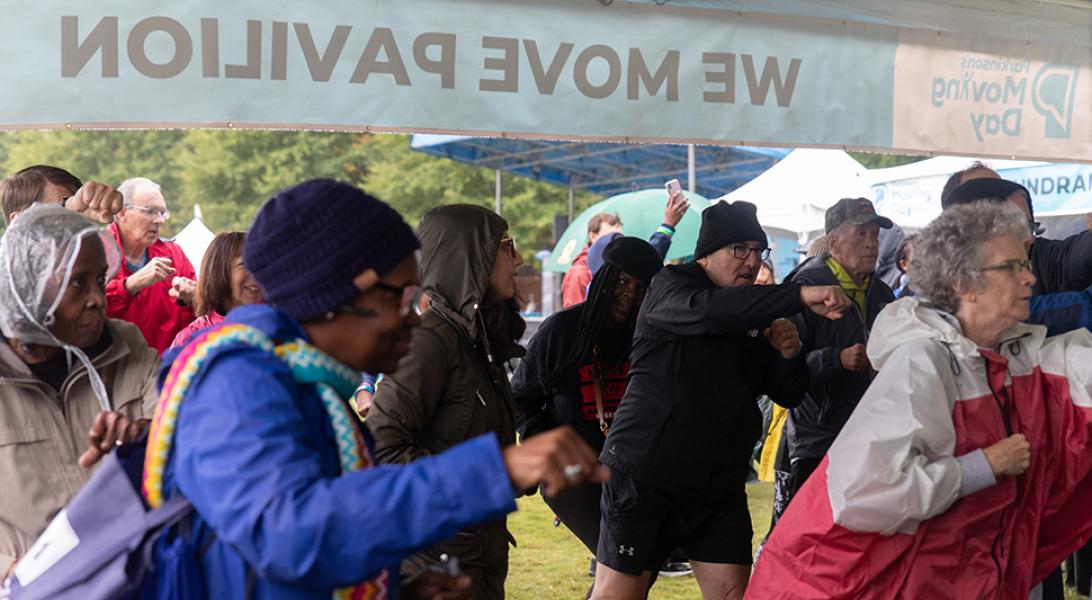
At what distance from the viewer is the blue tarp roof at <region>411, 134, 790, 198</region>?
19234mm

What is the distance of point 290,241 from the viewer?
5.77 ft

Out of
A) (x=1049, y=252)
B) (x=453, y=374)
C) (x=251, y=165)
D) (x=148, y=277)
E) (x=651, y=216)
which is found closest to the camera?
(x=453, y=374)

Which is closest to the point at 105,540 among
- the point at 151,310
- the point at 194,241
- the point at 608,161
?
the point at 151,310

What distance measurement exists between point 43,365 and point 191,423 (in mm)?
1324

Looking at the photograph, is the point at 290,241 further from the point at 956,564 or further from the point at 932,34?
the point at 932,34

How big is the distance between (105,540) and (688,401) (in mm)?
2893

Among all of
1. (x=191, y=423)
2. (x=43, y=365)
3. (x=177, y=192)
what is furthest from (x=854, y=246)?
(x=177, y=192)

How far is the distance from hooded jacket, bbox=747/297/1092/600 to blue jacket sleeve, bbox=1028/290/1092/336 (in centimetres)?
64

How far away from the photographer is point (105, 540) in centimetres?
176

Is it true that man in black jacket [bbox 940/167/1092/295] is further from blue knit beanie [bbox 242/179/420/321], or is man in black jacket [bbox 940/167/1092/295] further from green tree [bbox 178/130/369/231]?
green tree [bbox 178/130/369/231]

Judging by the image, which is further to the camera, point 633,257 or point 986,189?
point 633,257

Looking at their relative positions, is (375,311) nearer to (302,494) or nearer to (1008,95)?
(302,494)

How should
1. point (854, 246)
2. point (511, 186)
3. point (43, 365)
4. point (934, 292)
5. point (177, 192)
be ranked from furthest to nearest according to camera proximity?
point (177, 192)
point (511, 186)
point (854, 246)
point (934, 292)
point (43, 365)

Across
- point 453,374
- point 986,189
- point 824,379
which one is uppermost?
point 986,189
